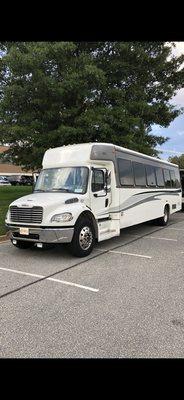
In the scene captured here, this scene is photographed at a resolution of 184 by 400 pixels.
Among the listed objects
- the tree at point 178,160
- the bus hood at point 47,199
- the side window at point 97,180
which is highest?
the tree at point 178,160

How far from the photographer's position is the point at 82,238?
26.4 feet

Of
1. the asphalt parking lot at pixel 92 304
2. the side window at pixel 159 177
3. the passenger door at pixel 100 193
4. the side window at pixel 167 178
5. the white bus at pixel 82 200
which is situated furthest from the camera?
the side window at pixel 167 178

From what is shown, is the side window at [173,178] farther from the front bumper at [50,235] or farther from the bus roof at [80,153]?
the front bumper at [50,235]

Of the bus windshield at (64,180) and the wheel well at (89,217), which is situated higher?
the bus windshield at (64,180)

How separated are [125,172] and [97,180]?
5.46 feet

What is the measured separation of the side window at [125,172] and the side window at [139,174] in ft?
1.33

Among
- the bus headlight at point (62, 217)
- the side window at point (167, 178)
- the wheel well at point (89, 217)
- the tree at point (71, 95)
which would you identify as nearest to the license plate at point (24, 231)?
the bus headlight at point (62, 217)

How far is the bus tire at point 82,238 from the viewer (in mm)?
7871

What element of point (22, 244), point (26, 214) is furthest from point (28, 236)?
point (22, 244)

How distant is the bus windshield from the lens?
855 centimetres

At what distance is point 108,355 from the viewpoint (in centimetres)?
366

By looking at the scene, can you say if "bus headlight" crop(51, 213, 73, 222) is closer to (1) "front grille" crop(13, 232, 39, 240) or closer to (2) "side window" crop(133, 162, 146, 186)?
(1) "front grille" crop(13, 232, 39, 240)
